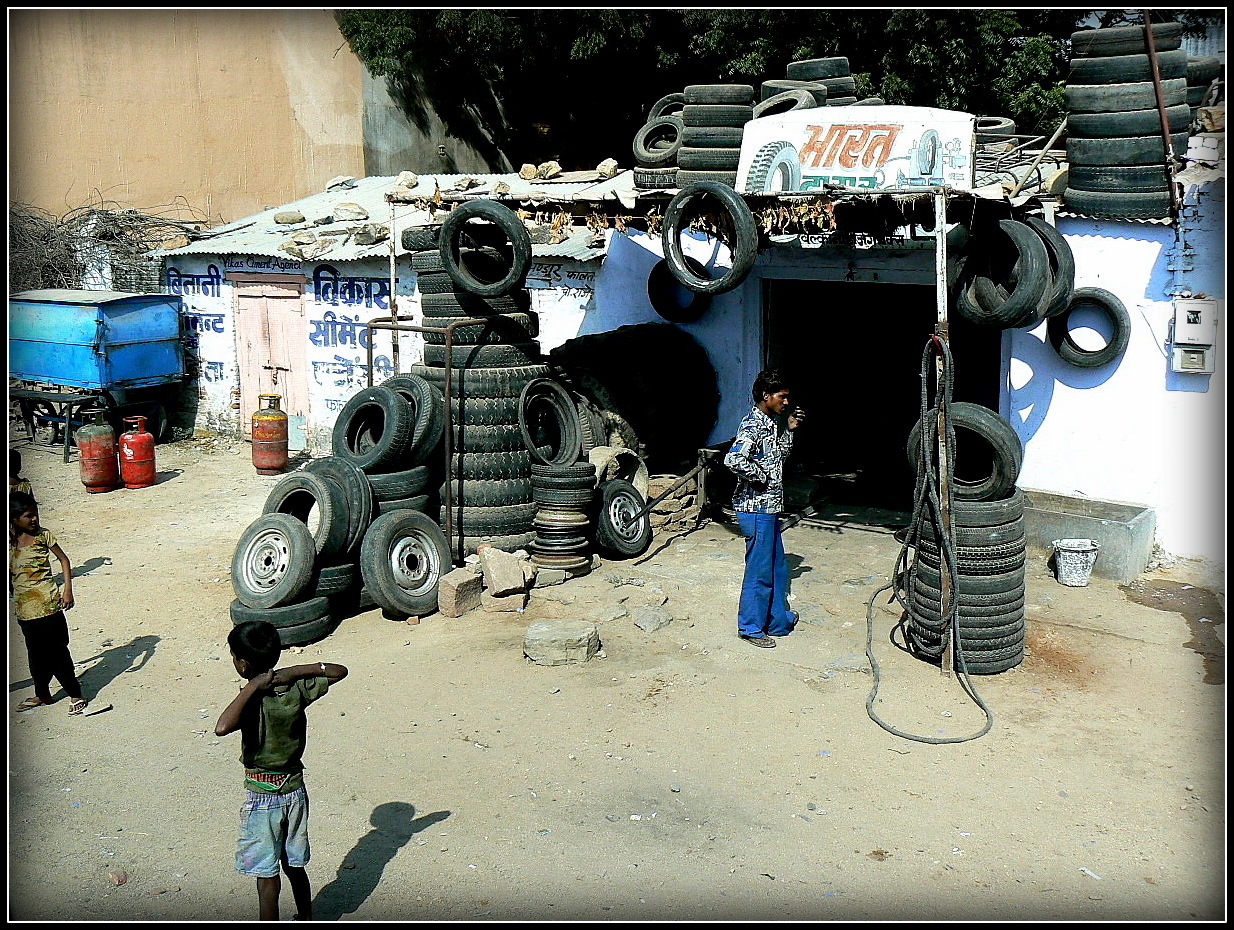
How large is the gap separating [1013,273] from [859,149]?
1.58 meters

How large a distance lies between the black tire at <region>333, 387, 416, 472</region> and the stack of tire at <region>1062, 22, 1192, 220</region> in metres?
6.03

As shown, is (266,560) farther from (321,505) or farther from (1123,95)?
(1123,95)

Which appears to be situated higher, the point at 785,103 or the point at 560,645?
the point at 785,103

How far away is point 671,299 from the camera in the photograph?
1280 centimetres

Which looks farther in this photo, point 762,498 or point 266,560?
point 266,560

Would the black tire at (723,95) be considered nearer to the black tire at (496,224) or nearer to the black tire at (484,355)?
the black tire at (496,224)

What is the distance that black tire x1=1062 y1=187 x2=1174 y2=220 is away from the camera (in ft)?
30.2

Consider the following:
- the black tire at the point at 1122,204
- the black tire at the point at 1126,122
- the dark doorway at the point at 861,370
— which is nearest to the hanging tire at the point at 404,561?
the dark doorway at the point at 861,370

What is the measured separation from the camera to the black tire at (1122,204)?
920cm

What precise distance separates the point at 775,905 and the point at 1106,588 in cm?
546

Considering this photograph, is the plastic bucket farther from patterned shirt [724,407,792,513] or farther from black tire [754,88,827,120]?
black tire [754,88,827,120]

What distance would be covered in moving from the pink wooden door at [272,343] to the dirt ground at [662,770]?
20.8 ft

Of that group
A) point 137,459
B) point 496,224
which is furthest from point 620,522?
point 137,459

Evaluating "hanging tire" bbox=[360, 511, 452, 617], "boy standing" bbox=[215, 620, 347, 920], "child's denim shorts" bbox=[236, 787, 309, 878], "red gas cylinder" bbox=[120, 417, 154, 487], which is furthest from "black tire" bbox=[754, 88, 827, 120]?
"red gas cylinder" bbox=[120, 417, 154, 487]
